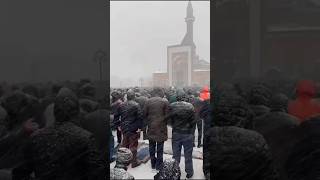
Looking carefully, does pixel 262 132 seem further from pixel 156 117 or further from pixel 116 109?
pixel 116 109

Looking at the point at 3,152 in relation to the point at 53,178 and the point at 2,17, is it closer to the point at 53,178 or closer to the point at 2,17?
the point at 53,178

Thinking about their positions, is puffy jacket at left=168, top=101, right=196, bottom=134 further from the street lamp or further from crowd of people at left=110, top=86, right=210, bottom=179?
the street lamp

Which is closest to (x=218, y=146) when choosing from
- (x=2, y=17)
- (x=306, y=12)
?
(x=306, y=12)

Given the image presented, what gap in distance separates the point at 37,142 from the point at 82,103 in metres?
0.43

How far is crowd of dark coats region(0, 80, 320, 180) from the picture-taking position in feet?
6.59

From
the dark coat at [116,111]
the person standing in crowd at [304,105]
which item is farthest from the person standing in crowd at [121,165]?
the dark coat at [116,111]

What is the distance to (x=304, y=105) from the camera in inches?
95.0

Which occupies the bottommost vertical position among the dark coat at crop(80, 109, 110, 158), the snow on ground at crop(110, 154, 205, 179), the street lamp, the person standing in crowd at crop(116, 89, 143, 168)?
the snow on ground at crop(110, 154, 205, 179)

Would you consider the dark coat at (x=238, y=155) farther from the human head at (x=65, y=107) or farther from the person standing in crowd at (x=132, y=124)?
the person standing in crowd at (x=132, y=124)

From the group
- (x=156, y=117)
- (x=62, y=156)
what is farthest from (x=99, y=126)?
(x=156, y=117)

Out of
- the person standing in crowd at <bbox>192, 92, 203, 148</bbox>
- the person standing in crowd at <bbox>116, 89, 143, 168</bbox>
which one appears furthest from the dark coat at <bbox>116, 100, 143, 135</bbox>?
the person standing in crowd at <bbox>192, 92, 203, 148</bbox>

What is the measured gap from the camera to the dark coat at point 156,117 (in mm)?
3918

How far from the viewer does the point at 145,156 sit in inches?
180

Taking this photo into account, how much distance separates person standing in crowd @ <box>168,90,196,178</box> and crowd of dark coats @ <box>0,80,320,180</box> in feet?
4.03
